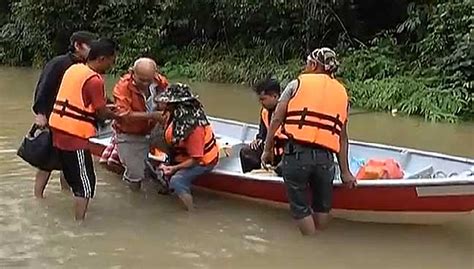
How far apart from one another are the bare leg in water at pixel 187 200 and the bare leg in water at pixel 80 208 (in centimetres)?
82

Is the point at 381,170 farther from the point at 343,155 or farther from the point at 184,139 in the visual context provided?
the point at 184,139

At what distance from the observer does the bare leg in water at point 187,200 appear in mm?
7461

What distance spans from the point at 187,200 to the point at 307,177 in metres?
1.47

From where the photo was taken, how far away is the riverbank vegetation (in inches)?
529

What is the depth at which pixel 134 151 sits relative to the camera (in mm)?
7754

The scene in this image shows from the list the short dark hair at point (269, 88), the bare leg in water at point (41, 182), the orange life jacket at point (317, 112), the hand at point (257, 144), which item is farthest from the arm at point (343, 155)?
the bare leg in water at point (41, 182)

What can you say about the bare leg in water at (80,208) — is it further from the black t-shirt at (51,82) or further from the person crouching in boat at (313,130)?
the person crouching in boat at (313,130)

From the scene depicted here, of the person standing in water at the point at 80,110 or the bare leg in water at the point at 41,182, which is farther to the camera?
the bare leg in water at the point at 41,182

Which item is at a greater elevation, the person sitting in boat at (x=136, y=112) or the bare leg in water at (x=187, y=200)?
the person sitting in boat at (x=136, y=112)

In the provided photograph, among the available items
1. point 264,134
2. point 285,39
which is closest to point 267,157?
point 264,134

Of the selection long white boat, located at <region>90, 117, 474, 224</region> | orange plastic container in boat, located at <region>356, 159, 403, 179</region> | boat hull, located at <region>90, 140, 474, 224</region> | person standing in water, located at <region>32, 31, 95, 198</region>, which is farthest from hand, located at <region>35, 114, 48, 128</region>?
orange plastic container in boat, located at <region>356, 159, 403, 179</region>

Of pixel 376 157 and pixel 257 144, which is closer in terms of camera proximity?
pixel 257 144

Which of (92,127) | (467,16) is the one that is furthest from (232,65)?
(92,127)

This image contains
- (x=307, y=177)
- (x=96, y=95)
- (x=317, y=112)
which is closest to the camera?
(x=317, y=112)
